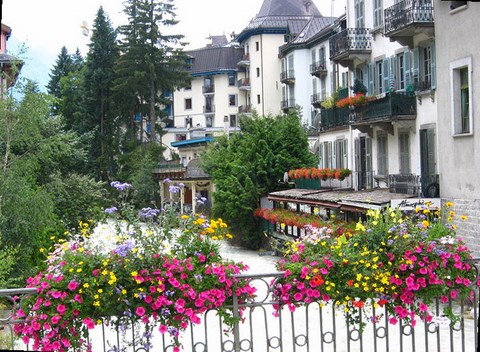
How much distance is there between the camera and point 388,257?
27.6 feet

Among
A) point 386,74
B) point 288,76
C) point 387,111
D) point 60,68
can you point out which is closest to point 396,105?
point 387,111

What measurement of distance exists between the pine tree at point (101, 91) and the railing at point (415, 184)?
3889 cm

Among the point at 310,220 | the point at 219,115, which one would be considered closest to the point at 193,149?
the point at 219,115

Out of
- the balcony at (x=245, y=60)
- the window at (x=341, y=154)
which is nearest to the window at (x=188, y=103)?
the balcony at (x=245, y=60)

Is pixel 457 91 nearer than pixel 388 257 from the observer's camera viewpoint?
No

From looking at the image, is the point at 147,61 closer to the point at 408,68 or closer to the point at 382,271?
the point at 408,68

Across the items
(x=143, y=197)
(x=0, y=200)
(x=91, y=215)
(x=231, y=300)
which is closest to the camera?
(x=231, y=300)

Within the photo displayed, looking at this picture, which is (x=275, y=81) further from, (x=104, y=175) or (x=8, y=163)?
(x=8, y=163)

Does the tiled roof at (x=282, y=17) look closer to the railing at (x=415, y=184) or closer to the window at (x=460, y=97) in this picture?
the railing at (x=415, y=184)

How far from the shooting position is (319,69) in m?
51.7

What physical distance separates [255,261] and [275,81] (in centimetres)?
3121

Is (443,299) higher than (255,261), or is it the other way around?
(443,299)

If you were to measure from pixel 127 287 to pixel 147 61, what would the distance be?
55.7m

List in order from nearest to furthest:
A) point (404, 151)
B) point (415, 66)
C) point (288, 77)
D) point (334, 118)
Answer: point (415, 66), point (404, 151), point (334, 118), point (288, 77)
